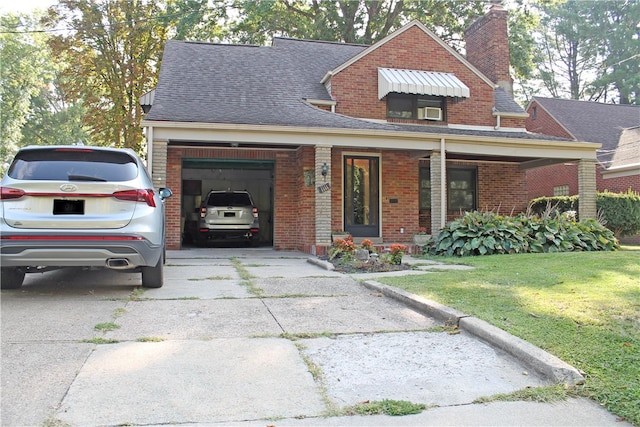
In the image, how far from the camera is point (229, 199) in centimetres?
1426

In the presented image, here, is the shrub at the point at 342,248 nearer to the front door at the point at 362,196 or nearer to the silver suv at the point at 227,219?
the front door at the point at 362,196

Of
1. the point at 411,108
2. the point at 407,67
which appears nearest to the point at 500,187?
the point at 411,108

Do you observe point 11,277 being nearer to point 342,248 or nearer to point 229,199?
point 342,248

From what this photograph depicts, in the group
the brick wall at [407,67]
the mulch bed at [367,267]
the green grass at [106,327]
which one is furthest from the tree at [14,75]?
the green grass at [106,327]

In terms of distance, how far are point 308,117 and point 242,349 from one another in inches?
372

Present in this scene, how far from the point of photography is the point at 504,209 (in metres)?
15.9

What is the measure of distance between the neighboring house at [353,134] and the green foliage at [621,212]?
2.78 meters

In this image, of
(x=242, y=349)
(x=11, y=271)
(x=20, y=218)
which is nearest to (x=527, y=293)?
(x=242, y=349)

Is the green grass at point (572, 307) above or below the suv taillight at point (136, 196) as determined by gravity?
below

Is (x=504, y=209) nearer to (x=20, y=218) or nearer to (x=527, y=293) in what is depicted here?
(x=527, y=293)

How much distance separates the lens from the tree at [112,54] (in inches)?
862

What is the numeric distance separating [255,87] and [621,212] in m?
12.4

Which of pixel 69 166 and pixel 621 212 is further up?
pixel 69 166

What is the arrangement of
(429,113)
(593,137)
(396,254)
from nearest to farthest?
1. (396,254)
2. (429,113)
3. (593,137)
